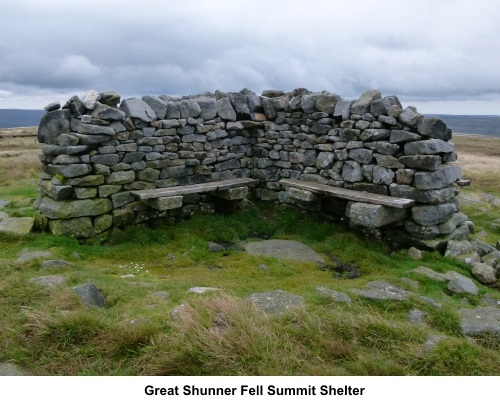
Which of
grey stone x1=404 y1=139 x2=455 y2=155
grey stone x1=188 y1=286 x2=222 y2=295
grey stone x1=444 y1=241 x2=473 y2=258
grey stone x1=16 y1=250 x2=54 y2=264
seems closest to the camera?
grey stone x1=188 y1=286 x2=222 y2=295

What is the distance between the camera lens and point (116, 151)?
26.4ft

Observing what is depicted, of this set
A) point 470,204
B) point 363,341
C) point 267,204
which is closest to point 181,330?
point 363,341

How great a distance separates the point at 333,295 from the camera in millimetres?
5289

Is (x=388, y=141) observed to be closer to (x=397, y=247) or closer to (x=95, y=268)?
(x=397, y=247)

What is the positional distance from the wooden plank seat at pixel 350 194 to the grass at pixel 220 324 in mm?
924

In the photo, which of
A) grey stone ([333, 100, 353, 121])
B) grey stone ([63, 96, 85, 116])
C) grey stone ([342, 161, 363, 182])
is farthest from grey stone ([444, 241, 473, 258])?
grey stone ([63, 96, 85, 116])

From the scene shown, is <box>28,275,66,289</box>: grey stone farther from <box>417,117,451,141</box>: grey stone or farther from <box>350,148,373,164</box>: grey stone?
<box>417,117,451,141</box>: grey stone

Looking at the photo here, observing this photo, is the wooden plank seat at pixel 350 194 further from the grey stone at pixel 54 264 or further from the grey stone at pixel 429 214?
the grey stone at pixel 54 264

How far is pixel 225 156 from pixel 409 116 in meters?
3.98

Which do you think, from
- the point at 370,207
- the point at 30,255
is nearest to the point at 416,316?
the point at 370,207

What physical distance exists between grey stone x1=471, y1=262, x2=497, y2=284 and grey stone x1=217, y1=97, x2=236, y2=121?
5.60m

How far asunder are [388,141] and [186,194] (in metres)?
3.97

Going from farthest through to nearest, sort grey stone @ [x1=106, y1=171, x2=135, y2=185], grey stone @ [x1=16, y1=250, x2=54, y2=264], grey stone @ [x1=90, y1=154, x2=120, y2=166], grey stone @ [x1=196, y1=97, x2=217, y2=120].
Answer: grey stone @ [x1=196, y1=97, x2=217, y2=120]
grey stone @ [x1=106, y1=171, x2=135, y2=185]
grey stone @ [x1=90, y1=154, x2=120, y2=166]
grey stone @ [x1=16, y1=250, x2=54, y2=264]

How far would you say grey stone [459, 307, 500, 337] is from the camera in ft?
15.3
